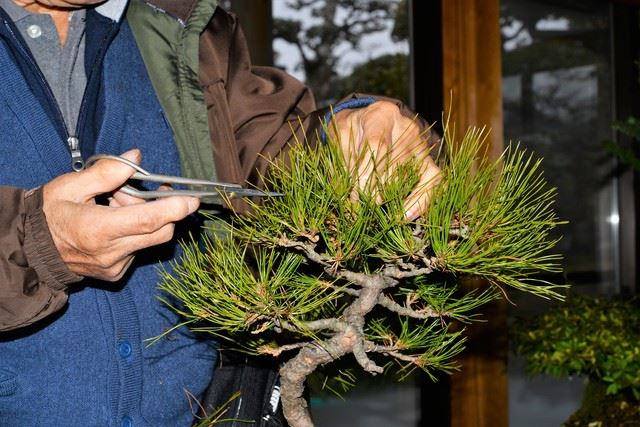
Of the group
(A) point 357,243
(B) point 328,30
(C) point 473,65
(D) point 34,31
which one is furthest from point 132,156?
(B) point 328,30

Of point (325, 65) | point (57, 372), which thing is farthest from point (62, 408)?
point (325, 65)

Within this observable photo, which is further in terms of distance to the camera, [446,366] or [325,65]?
[325,65]

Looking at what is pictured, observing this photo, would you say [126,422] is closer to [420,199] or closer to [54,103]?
[54,103]

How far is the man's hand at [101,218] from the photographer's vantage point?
695mm

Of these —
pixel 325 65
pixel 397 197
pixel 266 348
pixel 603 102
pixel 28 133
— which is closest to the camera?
pixel 397 197

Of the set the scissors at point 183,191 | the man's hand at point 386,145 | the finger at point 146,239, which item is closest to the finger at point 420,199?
the man's hand at point 386,145

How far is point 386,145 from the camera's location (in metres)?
0.72

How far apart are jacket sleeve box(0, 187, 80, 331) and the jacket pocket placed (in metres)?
0.18

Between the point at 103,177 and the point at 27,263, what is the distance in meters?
0.12

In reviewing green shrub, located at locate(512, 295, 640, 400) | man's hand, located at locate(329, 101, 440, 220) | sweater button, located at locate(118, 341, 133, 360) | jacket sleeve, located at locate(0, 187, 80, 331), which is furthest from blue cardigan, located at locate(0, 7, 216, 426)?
green shrub, located at locate(512, 295, 640, 400)

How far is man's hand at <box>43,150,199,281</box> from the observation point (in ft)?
2.28

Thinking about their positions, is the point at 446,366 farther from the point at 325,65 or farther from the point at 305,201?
the point at 325,65

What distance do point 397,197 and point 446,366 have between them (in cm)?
21

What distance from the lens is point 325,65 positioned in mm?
2621
